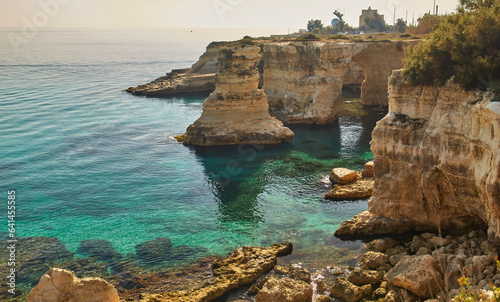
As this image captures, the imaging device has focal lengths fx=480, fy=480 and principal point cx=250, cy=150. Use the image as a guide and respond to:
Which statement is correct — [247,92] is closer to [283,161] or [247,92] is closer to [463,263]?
[283,161]

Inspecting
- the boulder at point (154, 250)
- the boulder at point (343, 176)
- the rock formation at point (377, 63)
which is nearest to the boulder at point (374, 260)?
the boulder at point (154, 250)

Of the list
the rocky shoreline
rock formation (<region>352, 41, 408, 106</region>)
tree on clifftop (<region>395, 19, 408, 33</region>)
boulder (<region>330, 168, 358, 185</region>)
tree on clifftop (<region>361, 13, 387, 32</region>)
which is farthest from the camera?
tree on clifftop (<region>361, 13, 387, 32</region>)

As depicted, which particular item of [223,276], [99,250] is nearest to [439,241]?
[223,276]

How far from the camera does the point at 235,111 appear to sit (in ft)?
133

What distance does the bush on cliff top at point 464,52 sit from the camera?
18.6 metres

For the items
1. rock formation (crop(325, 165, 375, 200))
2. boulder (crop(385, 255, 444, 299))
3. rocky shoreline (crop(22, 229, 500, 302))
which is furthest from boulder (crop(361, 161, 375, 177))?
boulder (crop(385, 255, 444, 299))

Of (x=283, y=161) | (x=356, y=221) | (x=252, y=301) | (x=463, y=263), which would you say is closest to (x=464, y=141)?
(x=463, y=263)

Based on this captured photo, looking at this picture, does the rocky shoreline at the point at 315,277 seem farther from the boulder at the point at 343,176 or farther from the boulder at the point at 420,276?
A: the boulder at the point at 343,176

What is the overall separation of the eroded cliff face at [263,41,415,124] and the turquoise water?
243cm

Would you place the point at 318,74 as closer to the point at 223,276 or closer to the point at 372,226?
the point at 372,226

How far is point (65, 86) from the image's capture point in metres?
72.9

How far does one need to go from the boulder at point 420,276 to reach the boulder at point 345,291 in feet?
4.40

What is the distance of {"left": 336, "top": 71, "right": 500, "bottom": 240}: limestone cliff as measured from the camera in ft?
54.8

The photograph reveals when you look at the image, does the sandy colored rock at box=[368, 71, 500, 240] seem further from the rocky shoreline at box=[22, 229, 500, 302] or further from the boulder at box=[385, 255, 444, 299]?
the boulder at box=[385, 255, 444, 299]
